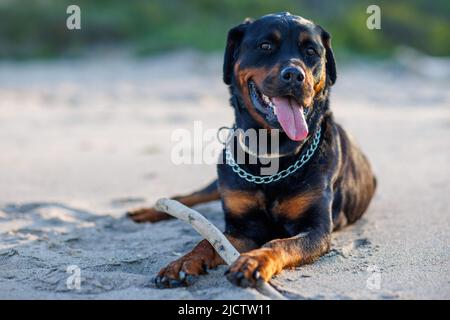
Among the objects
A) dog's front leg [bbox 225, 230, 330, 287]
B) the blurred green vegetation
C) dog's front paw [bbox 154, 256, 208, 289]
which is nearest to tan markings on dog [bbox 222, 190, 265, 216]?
dog's front leg [bbox 225, 230, 330, 287]

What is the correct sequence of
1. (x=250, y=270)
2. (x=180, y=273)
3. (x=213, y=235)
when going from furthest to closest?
(x=213, y=235)
(x=180, y=273)
(x=250, y=270)

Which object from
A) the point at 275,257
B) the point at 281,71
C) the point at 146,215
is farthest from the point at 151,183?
the point at 275,257

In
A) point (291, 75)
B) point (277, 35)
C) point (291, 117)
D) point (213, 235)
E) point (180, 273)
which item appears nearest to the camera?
point (180, 273)

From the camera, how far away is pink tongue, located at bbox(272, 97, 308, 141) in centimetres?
430

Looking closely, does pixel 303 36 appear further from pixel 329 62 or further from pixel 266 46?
pixel 329 62

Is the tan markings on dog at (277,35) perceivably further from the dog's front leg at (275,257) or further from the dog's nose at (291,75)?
the dog's front leg at (275,257)

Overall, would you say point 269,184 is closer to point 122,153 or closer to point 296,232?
point 296,232

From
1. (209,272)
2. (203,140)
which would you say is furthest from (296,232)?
(203,140)

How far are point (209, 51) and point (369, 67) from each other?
11.4 ft

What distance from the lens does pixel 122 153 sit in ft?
26.0

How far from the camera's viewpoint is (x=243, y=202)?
451cm

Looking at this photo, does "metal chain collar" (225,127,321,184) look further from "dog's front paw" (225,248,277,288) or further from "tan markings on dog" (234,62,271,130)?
→ "dog's front paw" (225,248,277,288)

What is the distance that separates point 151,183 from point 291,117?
273cm

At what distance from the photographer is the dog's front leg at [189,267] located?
3707 mm
